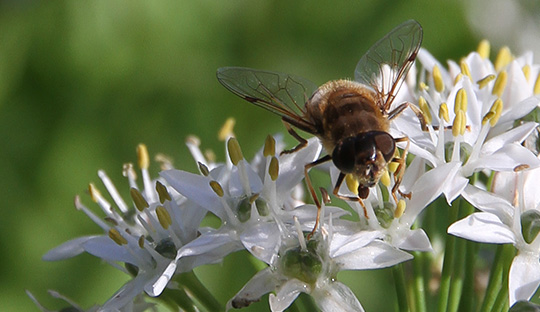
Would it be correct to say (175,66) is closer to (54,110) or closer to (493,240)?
(54,110)

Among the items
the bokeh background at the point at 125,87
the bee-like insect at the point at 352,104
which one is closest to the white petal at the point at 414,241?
the bee-like insect at the point at 352,104

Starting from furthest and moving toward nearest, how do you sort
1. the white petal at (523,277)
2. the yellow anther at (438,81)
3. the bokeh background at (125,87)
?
the bokeh background at (125,87) < the yellow anther at (438,81) < the white petal at (523,277)

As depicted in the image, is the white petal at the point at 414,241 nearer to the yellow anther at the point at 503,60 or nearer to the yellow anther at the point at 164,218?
the yellow anther at the point at 164,218

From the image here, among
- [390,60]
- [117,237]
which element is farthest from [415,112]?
[117,237]

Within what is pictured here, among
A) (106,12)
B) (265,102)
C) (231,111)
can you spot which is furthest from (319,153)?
(106,12)

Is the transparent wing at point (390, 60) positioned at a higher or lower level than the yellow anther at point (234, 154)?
higher

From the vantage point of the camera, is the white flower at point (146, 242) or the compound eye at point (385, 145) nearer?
the compound eye at point (385, 145)

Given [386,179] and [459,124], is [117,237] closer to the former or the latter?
[386,179]

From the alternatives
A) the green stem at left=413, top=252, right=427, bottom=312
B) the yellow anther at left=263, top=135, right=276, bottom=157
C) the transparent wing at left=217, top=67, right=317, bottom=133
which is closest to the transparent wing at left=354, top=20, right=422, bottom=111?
the transparent wing at left=217, top=67, right=317, bottom=133
